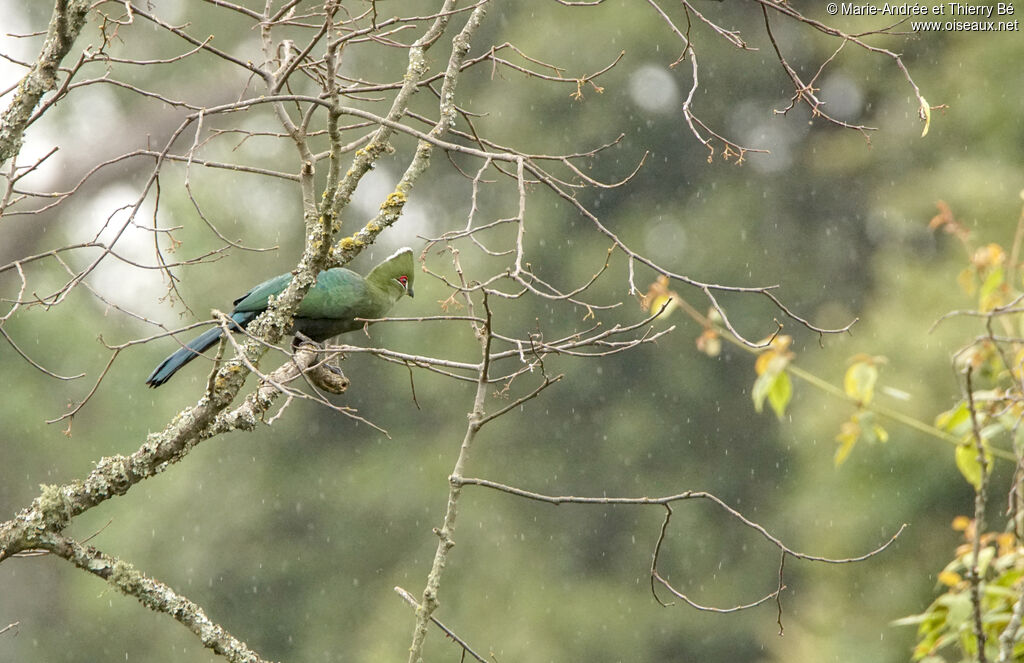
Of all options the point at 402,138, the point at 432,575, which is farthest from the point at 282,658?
the point at 432,575

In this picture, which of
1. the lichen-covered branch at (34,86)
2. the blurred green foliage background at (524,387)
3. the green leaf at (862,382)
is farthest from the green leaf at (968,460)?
the blurred green foliage background at (524,387)

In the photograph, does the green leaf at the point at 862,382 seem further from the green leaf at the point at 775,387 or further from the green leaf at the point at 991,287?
the green leaf at the point at 991,287

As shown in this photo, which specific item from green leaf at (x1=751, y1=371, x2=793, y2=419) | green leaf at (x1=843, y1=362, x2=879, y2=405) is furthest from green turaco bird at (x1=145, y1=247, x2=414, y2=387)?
green leaf at (x1=843, y1=362, x2=879, y2=405)

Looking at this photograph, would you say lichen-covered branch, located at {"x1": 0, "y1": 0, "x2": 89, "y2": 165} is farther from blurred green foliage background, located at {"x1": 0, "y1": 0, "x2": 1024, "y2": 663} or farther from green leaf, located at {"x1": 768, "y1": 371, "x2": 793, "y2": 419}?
blurred green foliage background, located at {"x1": 0, "y1": 0, "x2": 1024, "y2": 663}

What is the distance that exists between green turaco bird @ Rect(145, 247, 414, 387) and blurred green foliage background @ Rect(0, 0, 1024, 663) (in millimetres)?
7070

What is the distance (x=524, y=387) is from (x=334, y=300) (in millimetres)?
7895

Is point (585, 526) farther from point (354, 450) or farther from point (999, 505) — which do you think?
point (999, 505)

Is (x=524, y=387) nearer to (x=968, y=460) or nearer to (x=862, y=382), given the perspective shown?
(x=862, y=382)

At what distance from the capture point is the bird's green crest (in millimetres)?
4016

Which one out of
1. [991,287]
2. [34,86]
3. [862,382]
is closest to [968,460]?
[862,382]

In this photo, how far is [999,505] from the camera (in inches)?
265

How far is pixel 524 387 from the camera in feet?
38.2

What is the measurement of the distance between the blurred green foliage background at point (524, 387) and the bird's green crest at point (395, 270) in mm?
7039

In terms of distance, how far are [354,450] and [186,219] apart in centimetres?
318
